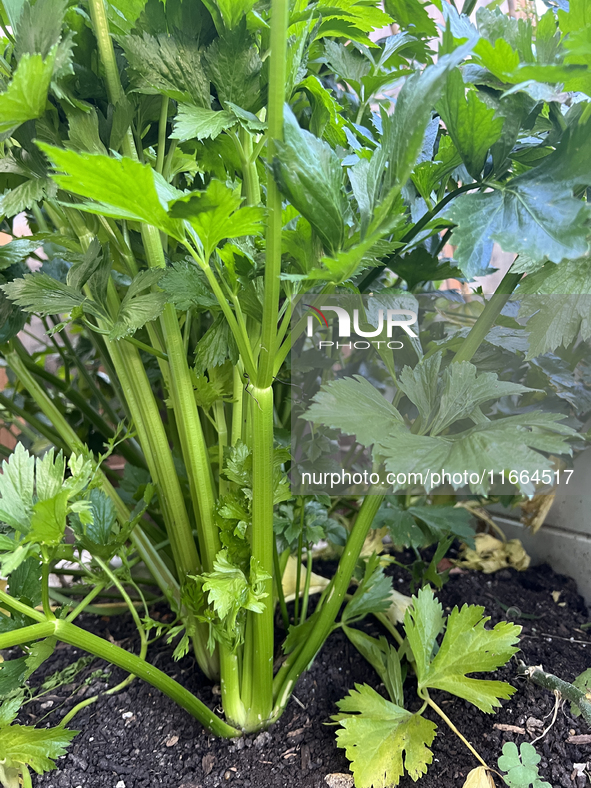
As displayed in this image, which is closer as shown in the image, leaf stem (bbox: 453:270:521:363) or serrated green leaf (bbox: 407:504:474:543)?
leaf stem (bbox: 453:270:521:363)

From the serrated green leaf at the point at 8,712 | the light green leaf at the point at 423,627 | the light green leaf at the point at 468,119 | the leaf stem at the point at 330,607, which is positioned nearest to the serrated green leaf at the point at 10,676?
the serrated green leaf at the point at 8,712

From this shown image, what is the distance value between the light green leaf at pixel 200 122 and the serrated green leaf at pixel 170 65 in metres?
0.02

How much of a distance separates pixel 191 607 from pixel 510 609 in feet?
1.59

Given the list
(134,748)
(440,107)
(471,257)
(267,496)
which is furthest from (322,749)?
(440,107)

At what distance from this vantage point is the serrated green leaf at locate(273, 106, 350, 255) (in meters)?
0.34

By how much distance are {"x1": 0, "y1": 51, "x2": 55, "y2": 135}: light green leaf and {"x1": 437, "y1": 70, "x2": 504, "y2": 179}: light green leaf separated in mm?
293

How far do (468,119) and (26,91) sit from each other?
332 mm

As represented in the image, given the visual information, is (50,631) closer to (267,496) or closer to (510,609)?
(267,496)

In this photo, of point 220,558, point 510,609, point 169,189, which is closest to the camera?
point 169,189

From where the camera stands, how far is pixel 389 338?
0.57 m

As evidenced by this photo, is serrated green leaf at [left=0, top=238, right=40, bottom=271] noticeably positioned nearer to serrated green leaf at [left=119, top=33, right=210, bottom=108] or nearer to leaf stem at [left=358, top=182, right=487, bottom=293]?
serrated green leaf at [left=119, top=33, right=210, bottom=108]

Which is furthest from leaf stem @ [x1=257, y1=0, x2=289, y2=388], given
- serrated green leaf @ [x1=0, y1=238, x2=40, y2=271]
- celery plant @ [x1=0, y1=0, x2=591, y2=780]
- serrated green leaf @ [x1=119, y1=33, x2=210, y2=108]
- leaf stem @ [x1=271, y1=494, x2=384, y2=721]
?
serrated green leaf @ [x1=0, y1=238, x2=40, y2=271]

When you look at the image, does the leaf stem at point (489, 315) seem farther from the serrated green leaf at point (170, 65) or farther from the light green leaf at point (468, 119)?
the serrated green leaf at point (170, 65)

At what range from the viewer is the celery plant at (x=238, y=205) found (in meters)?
0.35
